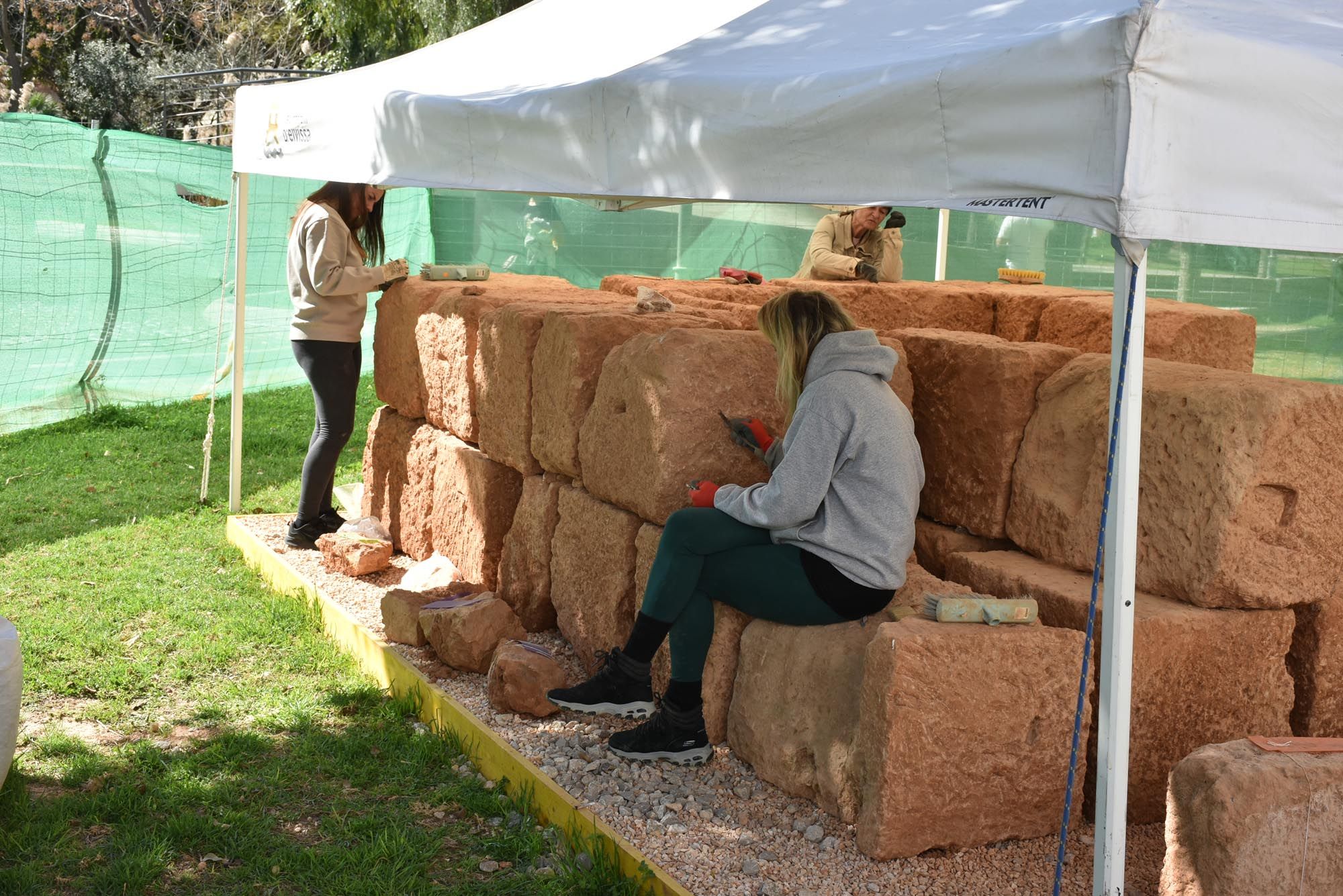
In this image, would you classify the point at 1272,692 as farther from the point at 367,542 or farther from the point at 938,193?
the point at 367,542

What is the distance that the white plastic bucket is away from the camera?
11.1 feet

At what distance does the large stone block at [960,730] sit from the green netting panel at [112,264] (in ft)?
25.0

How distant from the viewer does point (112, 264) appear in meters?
9.43

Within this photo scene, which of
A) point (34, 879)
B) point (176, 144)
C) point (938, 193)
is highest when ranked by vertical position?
point (176, 144)

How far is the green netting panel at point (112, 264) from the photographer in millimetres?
8711

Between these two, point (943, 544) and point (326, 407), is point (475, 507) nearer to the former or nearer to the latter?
point (326, 407)

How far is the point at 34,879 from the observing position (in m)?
3.24

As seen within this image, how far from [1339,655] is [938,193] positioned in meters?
2.08

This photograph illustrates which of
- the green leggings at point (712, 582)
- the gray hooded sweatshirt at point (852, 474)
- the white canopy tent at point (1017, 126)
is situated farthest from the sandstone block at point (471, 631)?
the white canopy tent at point (1017, 126)

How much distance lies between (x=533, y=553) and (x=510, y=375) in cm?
76

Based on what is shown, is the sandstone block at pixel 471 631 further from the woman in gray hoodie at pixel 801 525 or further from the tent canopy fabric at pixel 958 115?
the tent canopy fabric at pixel 958 115

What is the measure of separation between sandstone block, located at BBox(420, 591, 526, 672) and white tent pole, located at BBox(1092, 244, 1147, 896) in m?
2.60

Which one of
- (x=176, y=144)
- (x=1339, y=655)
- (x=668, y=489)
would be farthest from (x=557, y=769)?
(x=176, y=144)

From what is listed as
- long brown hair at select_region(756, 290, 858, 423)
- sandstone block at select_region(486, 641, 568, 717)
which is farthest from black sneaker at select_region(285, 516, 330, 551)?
long brown hair at select_region(756, 290, 858, 423)
